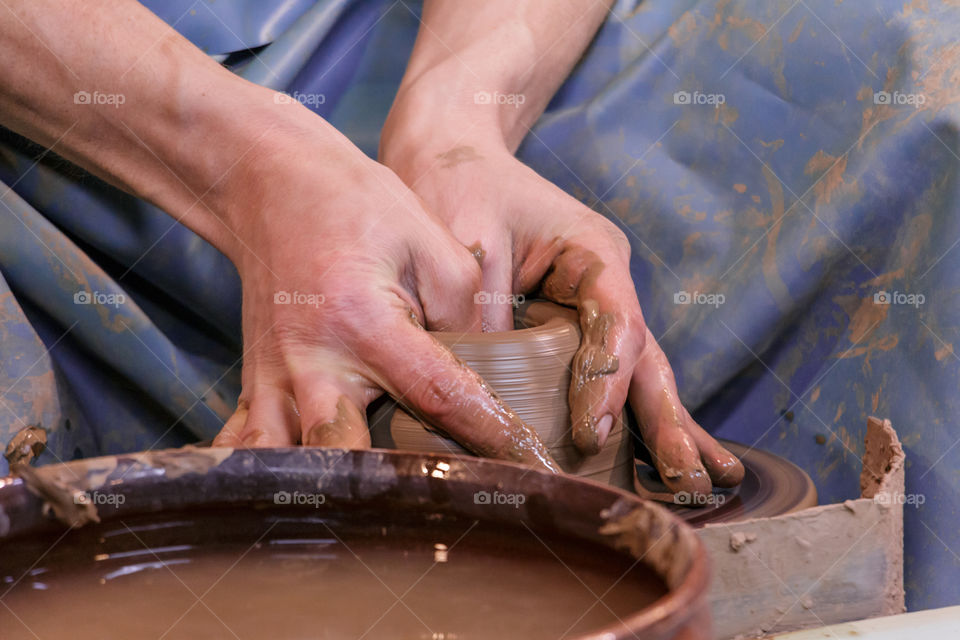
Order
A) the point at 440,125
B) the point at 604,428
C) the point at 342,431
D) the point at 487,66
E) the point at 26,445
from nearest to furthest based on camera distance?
1. the point at 342,431
2. the point at 604,428
3. the point at 26,445
4. the point at 440,125
5. the point at 487,66

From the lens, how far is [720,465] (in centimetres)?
95

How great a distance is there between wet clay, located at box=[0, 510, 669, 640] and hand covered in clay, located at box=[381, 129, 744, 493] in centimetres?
46

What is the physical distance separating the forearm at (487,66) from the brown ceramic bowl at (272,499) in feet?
2.70

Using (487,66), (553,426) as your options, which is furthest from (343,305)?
(487,66)

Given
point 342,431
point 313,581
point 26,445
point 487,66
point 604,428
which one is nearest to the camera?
point 313,581

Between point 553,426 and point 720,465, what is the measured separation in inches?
7.6

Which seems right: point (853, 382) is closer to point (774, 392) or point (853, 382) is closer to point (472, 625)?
point (774, 392)

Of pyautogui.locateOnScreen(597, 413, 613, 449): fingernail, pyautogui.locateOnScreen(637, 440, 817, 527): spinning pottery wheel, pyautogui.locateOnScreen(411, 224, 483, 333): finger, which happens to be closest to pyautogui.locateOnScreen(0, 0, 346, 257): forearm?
pyautogui.locateOnScreen(411, 224, 483, 333): finger

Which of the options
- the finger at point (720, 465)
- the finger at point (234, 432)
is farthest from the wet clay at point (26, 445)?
the finger at point (720, 465)

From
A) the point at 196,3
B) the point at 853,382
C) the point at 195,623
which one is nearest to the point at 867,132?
the point at 853,382

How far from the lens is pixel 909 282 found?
3.62ft

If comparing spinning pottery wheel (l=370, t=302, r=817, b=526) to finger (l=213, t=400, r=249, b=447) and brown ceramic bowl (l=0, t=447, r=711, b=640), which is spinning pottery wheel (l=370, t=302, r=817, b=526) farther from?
brown ceramic bowl (l=0, t=447, r=711, b=640)

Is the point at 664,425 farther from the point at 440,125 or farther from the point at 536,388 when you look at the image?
the point at 440,125

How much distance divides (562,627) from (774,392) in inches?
37.5
